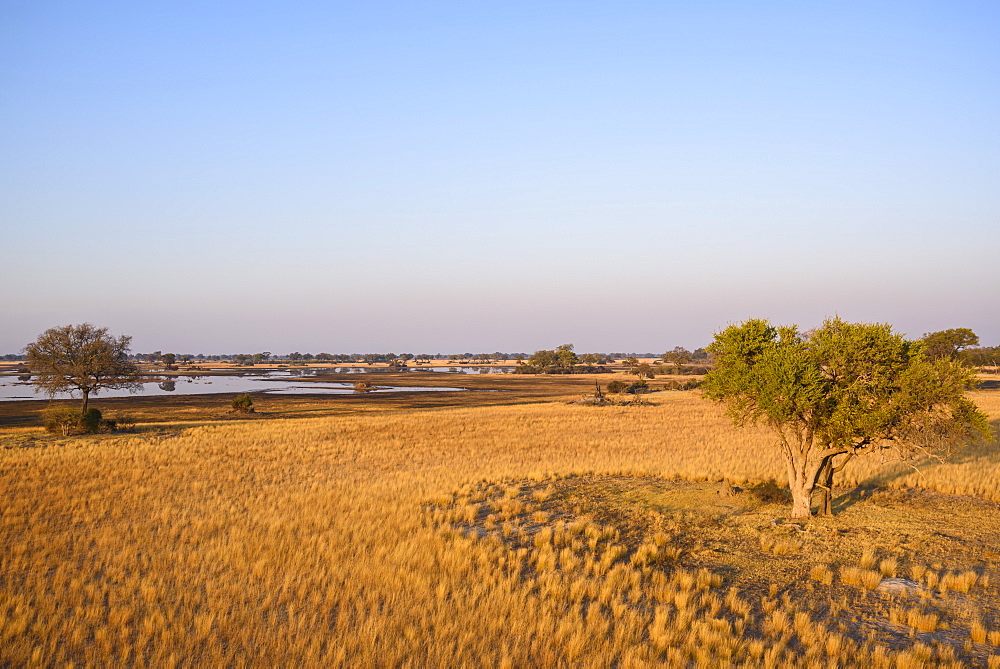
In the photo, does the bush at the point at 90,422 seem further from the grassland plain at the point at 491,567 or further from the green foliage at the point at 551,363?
the green foliage at the point at 551,363

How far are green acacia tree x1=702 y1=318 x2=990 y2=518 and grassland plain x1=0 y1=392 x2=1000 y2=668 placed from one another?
1.96 metres

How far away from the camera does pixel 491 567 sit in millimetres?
10906

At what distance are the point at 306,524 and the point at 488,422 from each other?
26756 millimetres

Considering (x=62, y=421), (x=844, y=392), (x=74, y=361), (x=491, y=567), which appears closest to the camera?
(x=491, y=567)

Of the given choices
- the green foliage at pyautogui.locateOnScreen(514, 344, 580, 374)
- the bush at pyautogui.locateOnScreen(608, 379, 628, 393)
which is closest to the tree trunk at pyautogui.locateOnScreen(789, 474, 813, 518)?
the bush at pyautogui.locateOnScreen(608, 379, 628, 393)

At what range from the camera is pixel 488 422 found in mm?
40438

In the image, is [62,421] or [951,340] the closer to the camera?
[62,421]

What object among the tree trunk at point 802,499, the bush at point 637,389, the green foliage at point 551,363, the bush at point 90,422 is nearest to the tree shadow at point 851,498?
the tree trunk at point 802,499

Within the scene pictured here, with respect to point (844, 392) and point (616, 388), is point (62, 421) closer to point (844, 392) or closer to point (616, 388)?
point (844, 392)

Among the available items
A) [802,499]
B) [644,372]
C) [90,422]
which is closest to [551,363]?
[644,372]

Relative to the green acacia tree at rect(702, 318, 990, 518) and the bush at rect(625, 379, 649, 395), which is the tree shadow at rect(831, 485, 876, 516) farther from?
the bush at rect(625, 379, 649, 395)

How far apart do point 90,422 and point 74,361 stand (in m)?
8.47

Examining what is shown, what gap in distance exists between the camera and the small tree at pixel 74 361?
40406 mm

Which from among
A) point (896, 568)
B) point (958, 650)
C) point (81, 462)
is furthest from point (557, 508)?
point (81, 462)
